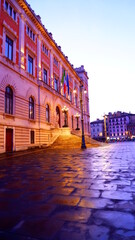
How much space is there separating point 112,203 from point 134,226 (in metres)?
0.79

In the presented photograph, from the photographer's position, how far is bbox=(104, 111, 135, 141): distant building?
103 metres

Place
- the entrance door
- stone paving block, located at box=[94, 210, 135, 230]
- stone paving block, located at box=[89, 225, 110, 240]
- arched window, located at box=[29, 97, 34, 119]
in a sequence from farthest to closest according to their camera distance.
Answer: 1. arched window, located at box=[29, 97, 34, 119]
2. the entrance door
3. stone paving block, located at box=[94, 210, 135, 230]
4. stone paving block, located at box=[89, 225, 110, 240]

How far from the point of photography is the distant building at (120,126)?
102750 millimetres

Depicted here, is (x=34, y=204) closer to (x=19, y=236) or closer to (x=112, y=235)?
(x=19, y=236)

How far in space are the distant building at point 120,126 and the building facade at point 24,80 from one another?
8221 centimetres

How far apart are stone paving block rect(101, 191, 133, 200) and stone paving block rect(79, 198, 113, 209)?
8.9 inches

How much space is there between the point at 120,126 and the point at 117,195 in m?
108

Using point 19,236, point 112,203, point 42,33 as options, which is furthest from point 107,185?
point 42,33

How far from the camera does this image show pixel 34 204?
2939 mm

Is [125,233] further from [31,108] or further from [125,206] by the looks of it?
[31,108]

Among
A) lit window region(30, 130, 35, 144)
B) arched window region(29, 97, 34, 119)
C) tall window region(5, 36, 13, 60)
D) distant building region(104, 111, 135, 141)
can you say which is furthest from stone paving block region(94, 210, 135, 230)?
distant building region(104, 111, 135, 141)

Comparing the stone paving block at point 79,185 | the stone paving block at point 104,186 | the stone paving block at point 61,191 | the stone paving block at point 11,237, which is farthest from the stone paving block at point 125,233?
the stone paving block at point 79,185

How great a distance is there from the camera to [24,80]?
68.0 ft

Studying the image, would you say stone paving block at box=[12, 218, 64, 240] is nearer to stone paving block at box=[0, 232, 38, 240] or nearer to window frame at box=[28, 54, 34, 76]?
stone paving block at box=[0, 232, 38, 240]
